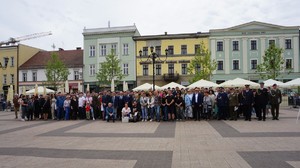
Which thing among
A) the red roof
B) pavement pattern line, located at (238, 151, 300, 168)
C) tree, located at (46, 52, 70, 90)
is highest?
the red roof

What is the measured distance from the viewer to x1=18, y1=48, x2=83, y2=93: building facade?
4988cm

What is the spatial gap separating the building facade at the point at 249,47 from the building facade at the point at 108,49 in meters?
13.3

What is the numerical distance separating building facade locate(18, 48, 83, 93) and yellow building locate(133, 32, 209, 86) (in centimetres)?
1104

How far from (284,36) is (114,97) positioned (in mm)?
35866

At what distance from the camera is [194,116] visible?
57.0 ft

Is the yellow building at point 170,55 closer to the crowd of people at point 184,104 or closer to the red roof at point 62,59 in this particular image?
the red roof at point 62,59

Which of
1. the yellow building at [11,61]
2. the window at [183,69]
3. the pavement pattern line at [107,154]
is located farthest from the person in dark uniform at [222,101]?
the yellow building at [11,61]

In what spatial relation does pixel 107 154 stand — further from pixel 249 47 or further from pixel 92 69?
pixel 92 69

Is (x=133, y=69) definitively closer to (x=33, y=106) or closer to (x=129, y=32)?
(x=129, y=32)

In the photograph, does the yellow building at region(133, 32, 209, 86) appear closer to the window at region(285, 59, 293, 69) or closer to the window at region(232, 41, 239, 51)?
the window at region(232, 41, 239, 51)

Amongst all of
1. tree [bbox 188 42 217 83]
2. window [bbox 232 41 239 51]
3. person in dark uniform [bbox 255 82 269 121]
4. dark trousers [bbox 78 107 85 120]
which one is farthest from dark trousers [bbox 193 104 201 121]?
window [bbox 232 41 239 51]

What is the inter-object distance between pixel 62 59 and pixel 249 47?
107 feet

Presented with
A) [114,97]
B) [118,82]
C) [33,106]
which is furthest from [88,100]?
[118,82]

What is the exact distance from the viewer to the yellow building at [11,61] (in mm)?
52656
